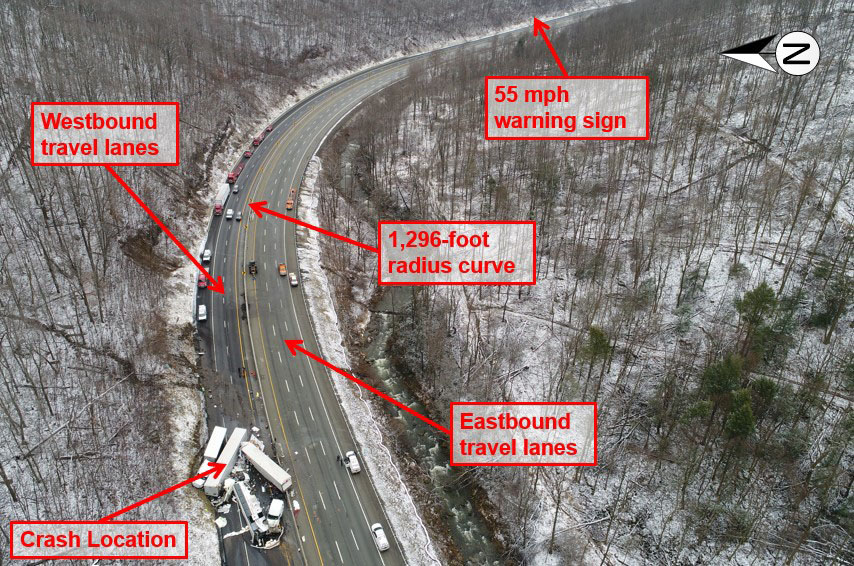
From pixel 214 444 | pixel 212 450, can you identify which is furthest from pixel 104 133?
pixel 212 450

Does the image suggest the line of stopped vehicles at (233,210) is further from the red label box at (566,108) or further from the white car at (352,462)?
the red label box at (566,108)

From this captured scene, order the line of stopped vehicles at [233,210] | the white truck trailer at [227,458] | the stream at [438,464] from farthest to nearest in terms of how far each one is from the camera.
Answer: the line of stopped vehicles at [233,210] → the stream at [438,464] → the white truck trailer at [227,458]

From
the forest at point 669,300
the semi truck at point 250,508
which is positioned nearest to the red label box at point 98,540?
the semi truck at point 250,508

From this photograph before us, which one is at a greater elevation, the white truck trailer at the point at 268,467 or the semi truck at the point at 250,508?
the white truck trailer at the point at 268,467

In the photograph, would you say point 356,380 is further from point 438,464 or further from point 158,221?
point 158,221

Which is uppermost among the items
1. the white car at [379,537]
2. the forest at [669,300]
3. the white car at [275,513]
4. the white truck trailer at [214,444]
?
the forest at [669,300]

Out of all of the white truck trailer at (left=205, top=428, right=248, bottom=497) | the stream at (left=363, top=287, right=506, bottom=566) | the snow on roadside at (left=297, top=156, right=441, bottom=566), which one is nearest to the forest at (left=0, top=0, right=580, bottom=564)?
the white truck trailer at (left=205, top=428, right=248, bottom=497)

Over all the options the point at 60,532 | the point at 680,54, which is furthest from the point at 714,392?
the point at 680,54
